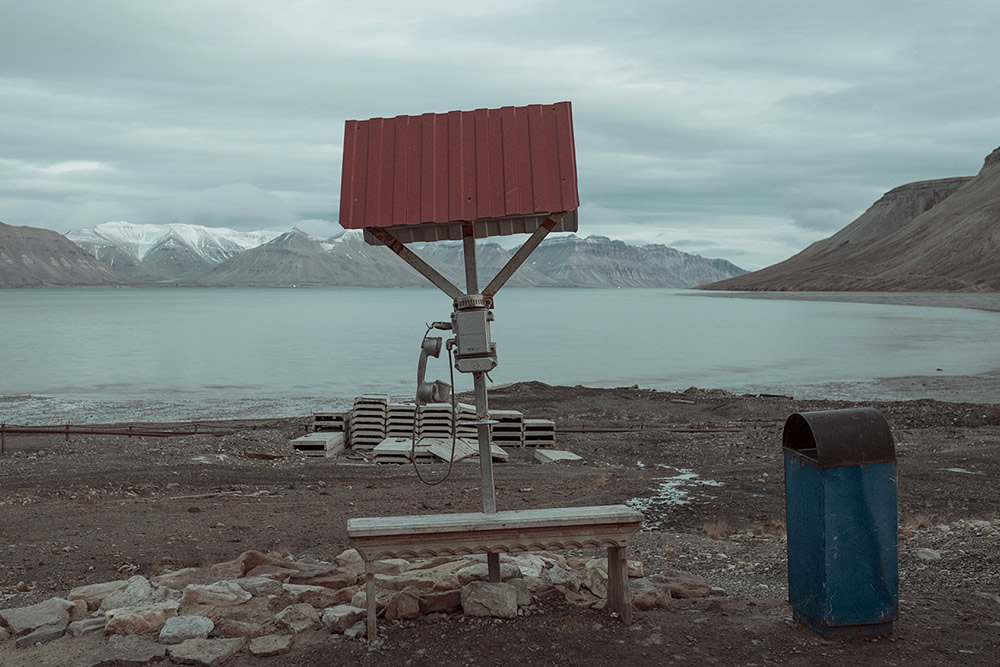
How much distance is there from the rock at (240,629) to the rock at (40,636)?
111cm

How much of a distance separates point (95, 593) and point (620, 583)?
4.22 meters

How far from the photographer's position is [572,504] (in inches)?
490

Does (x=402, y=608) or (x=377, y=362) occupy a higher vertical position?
(x=377, y=362)

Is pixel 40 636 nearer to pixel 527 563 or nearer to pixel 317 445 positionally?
pixel 527 563

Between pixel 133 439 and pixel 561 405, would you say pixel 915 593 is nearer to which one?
pixel 133 439

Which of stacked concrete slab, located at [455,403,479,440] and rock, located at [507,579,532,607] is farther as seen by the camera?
stacked concrete slab, located at [455,403,479,440]

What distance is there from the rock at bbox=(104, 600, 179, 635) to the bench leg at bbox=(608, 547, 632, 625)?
310 centimetres

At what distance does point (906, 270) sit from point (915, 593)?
174054 mm

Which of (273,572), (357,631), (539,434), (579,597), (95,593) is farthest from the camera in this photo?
(539,434)

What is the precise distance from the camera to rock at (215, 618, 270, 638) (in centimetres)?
602

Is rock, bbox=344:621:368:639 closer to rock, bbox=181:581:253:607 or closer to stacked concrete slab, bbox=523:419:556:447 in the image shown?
rock, bbox=181:581:253:607

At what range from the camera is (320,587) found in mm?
7105

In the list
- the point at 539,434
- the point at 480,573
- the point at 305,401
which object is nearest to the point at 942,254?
the point at 305,401

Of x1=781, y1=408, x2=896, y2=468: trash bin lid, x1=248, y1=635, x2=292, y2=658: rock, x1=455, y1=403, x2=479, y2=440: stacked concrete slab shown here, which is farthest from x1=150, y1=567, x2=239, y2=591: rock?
x1=455, y1=403, x2=479, y2=440: stacked concrete slab
